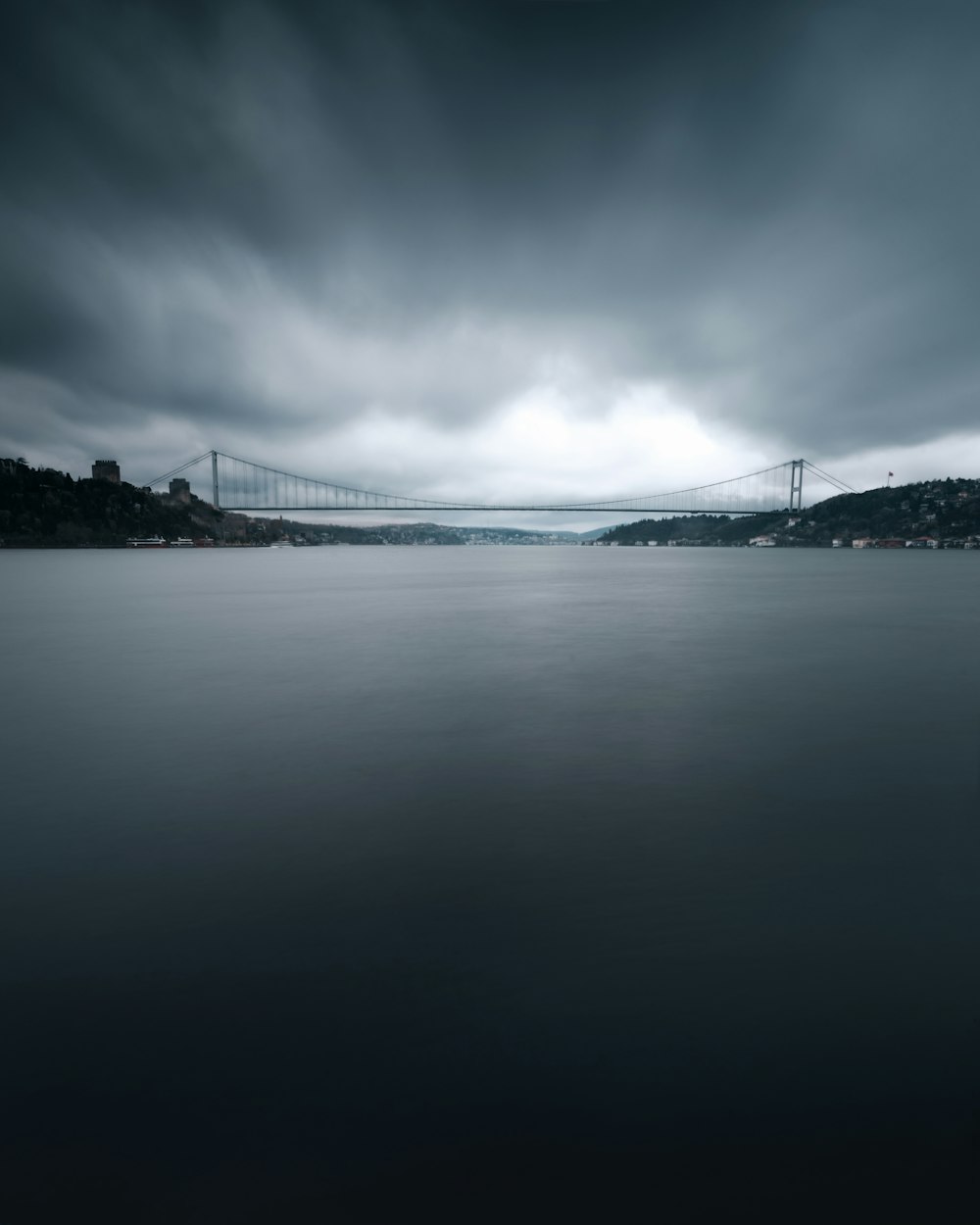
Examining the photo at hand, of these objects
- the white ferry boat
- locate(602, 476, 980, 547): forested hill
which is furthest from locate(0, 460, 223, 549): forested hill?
locate(602, 476, 980, 547): forested hill

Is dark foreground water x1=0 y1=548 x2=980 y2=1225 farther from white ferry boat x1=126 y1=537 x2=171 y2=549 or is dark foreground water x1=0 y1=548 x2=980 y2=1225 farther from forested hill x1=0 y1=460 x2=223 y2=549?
white ferry boat x1=126 y1=537 x2=171 y2=549

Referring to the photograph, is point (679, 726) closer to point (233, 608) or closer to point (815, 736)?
point (815, 736)

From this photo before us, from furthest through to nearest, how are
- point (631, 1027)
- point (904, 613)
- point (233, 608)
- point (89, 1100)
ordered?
point (233, 608) → point (904, 613) → point (631, 1027) → point (89, 1100)

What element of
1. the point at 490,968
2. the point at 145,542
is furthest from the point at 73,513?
the point at 490,968

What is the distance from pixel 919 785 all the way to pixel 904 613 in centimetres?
1810

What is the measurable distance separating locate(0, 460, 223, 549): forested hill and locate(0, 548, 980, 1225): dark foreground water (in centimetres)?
13156

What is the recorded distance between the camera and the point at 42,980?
3.18 metres

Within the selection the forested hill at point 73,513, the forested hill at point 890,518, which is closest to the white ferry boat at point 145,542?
the forested hill at point 73,513

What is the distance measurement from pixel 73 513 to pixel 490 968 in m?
141

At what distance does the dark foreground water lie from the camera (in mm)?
2246

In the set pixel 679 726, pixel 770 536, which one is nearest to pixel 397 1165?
pixel 679 726

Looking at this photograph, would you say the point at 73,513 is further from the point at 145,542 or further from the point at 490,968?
the point at 490,968

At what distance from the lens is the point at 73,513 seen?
117812mm

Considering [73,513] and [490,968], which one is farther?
[73,513]
